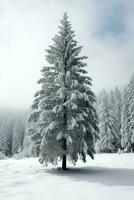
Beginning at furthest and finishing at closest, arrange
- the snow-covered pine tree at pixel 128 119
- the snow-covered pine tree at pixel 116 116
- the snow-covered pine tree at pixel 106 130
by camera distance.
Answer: the snow-covered pine tree at pixel 116 116 → the snow-covered pine tree at pixel 106 130 → the snow-covered pine tree at pixel 128 119

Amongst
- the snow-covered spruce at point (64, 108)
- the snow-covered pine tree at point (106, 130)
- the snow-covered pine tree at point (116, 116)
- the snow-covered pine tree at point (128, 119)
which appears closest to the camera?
the snow-covered spruce at point (64, 108)

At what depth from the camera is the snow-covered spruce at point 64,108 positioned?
22312mm

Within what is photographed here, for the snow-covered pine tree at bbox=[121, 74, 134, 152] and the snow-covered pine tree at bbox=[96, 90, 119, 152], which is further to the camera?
the snow-covered pine tree at bbox=[96, 90, 119, 152]

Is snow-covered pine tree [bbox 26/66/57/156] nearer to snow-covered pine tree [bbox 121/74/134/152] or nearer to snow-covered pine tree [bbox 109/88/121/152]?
snow-covered pine tree [bbox 121/74/134/152]

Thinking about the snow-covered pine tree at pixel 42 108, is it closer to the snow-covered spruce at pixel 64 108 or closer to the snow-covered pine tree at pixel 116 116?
the snow-covered spruce at pixel 64 108

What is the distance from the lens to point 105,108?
58.8 meters

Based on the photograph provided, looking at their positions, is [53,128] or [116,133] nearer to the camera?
[53,128]

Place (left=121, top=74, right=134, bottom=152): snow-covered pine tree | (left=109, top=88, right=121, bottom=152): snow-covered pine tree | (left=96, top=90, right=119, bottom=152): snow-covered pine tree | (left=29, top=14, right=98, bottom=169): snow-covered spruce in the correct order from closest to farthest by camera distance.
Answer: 1. (left=29, top=14, right=98, bottom=169): snow-covered spruce
2. (left=121, top=74, right=134, bottom=152): snow-covered pine tree
3. (left=96, top=90, right=119, bottom=152): snow-covered pine tree
4. (left=109, top=88, right=121, bottom=152): snow-covered pine tree

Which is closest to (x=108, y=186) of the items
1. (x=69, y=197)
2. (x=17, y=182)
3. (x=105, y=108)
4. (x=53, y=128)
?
(x=69, y=197)

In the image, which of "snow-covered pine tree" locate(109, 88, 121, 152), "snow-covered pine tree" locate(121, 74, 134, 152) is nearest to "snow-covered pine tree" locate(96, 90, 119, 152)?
"snow-covered pine tree" locate(109, 88, 121, 152)

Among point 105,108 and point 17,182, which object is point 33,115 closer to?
point 17,182

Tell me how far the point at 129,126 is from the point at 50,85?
1155 inches

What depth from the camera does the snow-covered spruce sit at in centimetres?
2231

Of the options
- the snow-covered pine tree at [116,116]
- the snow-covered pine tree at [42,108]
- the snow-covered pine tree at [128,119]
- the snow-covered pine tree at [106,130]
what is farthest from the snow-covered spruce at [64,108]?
the snow-covered pine tree at [116,116]
